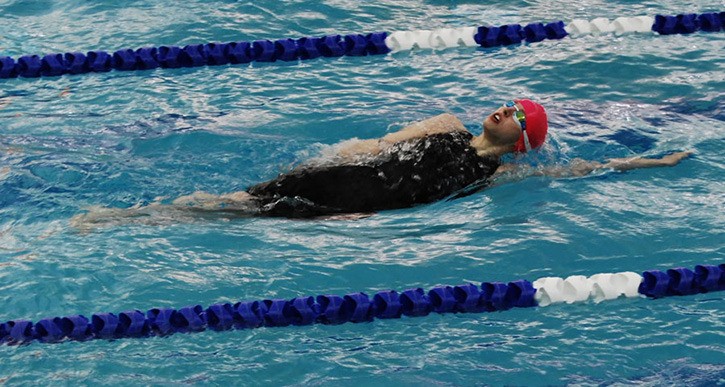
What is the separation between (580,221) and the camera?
4203 millimetres

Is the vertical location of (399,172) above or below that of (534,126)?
below

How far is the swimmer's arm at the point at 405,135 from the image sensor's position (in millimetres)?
4508

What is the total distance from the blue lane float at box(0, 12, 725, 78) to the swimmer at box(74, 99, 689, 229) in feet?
4.84

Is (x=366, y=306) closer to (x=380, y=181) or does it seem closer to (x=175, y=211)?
(x=380, y=181)

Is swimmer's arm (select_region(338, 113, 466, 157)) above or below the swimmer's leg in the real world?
above

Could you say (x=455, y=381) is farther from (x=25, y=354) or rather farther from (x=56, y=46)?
(x=56, y=46)

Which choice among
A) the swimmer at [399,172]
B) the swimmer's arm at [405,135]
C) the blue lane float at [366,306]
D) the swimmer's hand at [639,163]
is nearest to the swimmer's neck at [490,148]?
the swimmer at [399,172]

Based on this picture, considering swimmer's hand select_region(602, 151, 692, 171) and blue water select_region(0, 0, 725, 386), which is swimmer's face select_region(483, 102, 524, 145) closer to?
blue water select_region(0, 0, 725, 386)

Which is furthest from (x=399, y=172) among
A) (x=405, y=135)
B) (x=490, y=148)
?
(x=490, y=148)

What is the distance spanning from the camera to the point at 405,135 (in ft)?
14.9

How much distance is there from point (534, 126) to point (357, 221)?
0.91 m

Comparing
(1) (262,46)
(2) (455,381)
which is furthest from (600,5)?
(2) (455,381)

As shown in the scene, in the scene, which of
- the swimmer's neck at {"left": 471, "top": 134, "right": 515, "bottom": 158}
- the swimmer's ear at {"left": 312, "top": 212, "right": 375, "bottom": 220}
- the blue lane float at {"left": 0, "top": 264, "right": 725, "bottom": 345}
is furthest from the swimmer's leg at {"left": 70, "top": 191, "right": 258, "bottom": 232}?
the swimmer's neck at {"left": 471, "top": 134, "right": 515, "bottom": 158}

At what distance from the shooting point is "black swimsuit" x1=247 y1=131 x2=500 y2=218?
14.0ft
